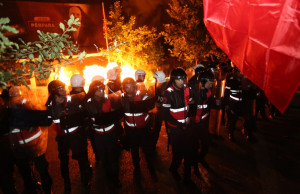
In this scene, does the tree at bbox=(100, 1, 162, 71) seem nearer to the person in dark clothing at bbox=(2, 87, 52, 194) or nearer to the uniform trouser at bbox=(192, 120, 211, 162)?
the uniform trouser at bbox=(192, 120, 211, 162)

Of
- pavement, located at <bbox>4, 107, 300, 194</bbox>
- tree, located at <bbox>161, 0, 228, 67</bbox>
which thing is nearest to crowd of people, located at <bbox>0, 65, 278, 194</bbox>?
pavement, located at <bbox>4, 107, 300, 194</bbox>

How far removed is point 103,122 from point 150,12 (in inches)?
643

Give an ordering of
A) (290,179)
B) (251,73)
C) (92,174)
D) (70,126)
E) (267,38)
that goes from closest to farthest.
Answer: (267,38) → (251,73) → (70,126) → (290,179) → (92,174)

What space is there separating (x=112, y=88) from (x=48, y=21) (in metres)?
9.21

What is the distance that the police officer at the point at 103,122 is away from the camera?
12.8 ft

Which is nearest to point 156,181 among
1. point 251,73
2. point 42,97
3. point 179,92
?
point 179,92

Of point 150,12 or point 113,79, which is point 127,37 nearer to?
point 113,79

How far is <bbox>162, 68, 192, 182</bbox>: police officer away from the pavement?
764 millimetres

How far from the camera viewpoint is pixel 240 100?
5.99 meters

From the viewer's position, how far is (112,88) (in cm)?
Answer: 586

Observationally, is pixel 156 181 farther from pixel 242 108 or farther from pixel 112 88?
pixel 242 108

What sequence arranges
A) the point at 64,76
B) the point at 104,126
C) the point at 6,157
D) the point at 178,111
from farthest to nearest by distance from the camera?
the point at 64,76, the point at 178,111, the point at 104,126, the point at 6,157

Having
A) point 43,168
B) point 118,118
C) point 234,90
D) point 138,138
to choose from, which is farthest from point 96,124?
point 234,90

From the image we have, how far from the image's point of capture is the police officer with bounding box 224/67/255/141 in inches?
233
